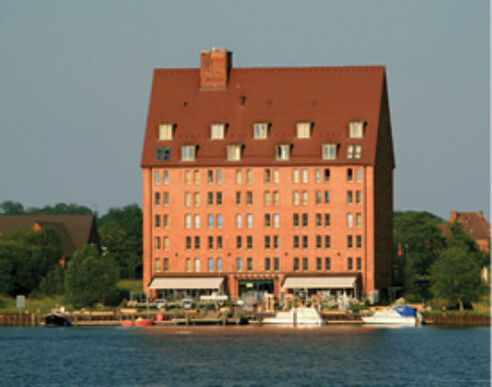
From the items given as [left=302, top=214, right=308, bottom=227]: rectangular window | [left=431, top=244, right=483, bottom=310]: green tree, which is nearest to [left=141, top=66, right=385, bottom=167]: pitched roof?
[left=302, top=214, right=308, bottom=227]: rectangular window

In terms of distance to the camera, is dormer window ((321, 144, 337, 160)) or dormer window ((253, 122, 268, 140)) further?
dormer window ((253, 122, 268, 140))

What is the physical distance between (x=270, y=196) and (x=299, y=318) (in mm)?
25794

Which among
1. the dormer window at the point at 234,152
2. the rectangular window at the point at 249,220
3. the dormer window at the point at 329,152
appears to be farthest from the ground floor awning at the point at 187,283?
the dormer window at the point at 329,152

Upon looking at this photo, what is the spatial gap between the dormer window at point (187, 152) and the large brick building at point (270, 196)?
0.43ft

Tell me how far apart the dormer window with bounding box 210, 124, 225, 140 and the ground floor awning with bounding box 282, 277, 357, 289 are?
21504 millimetres

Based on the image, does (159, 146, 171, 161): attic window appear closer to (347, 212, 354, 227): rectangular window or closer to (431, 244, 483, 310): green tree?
(347, 212, 354, 227): rectangular window

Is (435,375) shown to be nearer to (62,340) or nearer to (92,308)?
(62,340)

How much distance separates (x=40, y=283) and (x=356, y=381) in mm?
92040

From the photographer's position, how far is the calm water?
377ft

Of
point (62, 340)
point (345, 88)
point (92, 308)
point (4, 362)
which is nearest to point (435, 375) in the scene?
point (4, 362)

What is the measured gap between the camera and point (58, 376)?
118 metres

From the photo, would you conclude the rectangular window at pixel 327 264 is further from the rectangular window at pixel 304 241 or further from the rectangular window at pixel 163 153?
the rectangular window at pixel 163 153

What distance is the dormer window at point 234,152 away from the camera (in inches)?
7702

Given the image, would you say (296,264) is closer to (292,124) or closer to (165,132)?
(292,124)
